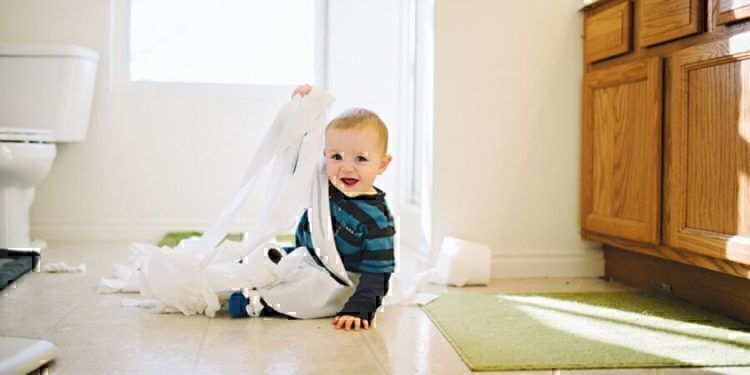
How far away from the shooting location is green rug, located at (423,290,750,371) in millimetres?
1511

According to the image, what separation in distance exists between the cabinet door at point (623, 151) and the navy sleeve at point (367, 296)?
0.80 metres

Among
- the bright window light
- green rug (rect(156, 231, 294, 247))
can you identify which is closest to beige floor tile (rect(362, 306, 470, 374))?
green rug (rect(156, 231, 294, 247))

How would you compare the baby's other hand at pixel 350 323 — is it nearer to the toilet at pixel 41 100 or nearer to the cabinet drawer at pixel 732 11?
the cabinet drawer at pixel 732 11

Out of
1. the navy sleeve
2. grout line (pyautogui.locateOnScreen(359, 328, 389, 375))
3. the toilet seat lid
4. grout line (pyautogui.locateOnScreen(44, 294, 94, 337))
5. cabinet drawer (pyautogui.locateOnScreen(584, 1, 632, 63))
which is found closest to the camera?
grout line (pyautogui.locateOnScreen(359, 328, 389, 375))

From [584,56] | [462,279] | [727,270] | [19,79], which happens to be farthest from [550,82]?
[19,79]

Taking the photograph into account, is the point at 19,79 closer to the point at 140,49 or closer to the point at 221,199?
the point at 140,49

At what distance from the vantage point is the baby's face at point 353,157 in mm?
1897

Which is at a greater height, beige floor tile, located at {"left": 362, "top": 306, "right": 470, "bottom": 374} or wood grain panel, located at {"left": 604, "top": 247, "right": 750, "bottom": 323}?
wood grain panel, located at {"left": 604, "top": 247, "right": 750, "bottom": 323}

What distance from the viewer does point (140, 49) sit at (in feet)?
12.5

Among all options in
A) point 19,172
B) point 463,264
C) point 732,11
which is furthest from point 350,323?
point 19,172

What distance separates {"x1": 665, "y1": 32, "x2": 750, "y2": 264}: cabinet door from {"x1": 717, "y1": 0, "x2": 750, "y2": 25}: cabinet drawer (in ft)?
0.14

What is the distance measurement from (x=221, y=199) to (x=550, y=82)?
5.82 feet

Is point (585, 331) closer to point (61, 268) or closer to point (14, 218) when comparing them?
point (61, 268)

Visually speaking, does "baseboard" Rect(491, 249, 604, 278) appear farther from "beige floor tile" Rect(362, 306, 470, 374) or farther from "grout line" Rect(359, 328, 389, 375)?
"grout line" Rect(359, 328, 389, 375)
